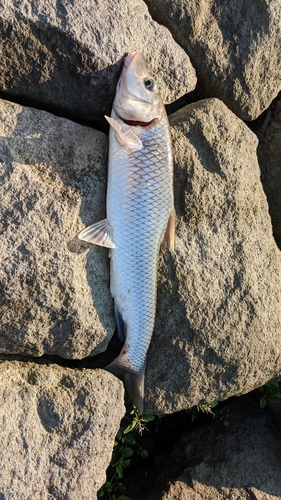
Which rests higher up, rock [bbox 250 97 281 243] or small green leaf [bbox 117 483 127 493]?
rock [bbox 250 97 281 243]

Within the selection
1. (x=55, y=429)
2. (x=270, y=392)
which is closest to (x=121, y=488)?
(x=55, y=429)

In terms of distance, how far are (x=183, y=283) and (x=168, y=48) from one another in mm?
1409

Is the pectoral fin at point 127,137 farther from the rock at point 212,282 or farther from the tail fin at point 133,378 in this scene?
the tail fin at point 133,378

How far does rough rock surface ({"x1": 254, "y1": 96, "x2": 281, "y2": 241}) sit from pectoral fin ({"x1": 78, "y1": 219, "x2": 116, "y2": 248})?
1656 mm

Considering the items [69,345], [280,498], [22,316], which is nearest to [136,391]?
[69,345]

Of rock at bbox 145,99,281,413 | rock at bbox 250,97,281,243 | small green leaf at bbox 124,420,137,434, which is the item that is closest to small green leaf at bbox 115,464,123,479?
small green leaf at bbox 124,420,137,434

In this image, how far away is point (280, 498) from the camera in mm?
3189

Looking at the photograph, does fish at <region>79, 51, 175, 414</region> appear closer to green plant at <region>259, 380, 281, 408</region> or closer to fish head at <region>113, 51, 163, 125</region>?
fish head at <region>113, 51, 163, 125</region>

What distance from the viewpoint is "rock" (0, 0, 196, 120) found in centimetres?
217

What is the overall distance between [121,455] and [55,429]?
115 centimetres

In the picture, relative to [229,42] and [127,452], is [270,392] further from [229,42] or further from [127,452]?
[229,42]

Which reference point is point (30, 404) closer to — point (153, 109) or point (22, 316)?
point (22, 316)

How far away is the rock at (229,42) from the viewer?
2777 mm

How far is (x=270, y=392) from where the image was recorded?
3578 mm
